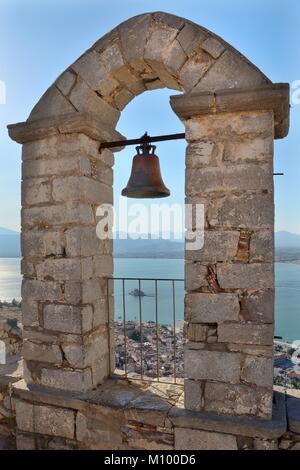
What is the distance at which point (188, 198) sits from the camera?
2348 millimetres

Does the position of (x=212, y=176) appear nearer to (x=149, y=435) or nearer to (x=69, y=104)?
(x=69, y=104)

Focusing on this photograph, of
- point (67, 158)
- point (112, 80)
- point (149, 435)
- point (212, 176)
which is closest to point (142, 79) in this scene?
point (112, 80)

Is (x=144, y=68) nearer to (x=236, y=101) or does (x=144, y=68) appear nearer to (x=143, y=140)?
(x=143, y=140)

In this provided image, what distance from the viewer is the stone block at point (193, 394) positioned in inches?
91.5

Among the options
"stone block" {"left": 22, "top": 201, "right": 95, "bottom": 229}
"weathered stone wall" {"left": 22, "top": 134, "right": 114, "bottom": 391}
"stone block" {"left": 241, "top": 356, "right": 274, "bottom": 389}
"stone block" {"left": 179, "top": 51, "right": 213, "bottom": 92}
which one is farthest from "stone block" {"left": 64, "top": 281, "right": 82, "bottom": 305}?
"stone block" {"left": 179, "top": 51, "right": 213, "bottom": 92}

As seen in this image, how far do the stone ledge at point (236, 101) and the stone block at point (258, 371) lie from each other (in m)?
1.70

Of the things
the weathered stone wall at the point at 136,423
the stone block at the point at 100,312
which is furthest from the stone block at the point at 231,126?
the weathered stone wall at the point at 136,423

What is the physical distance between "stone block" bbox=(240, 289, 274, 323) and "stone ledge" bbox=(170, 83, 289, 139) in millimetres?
1243

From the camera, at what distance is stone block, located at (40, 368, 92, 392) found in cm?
262

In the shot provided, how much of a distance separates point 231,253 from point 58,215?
1.42 metres

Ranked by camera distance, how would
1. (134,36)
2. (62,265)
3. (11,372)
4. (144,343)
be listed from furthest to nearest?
(144,343) → (11,372) → (62,265) → (134,36)

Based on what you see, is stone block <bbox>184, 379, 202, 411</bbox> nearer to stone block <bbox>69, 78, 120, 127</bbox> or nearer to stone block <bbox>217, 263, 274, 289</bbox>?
stone block <bbox>217, 263, 274, 289</bbox>

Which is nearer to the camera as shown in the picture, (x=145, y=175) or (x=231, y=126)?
(x=231, y=126)

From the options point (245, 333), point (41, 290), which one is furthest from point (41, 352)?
A: point (245, 333)
